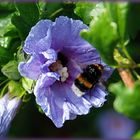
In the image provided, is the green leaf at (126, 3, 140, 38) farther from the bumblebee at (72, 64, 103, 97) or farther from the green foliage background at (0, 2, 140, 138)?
the bumblebee at (72, 64, 103, 97)

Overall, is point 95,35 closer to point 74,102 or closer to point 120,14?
point 120,14

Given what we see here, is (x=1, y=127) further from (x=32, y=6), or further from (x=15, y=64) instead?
(x=32, y=6)

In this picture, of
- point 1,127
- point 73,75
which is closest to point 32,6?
point 73,75

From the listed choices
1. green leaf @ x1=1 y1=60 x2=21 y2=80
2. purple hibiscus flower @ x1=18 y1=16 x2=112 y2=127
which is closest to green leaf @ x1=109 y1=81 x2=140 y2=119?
purple hibiscus flower @ x1=18 y1=16 x2=112 y2=127

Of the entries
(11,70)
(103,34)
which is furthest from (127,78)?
(11,70)

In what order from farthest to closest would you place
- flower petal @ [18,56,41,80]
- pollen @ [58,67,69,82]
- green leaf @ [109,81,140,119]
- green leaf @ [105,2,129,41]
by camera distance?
pollen @ [58,67,69,82], flower petal @ [18,56,41,80], green leaf @ [105,2,129,41], green leaf @ [109,81,140,119]

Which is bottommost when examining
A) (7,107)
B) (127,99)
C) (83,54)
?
(7,107)
